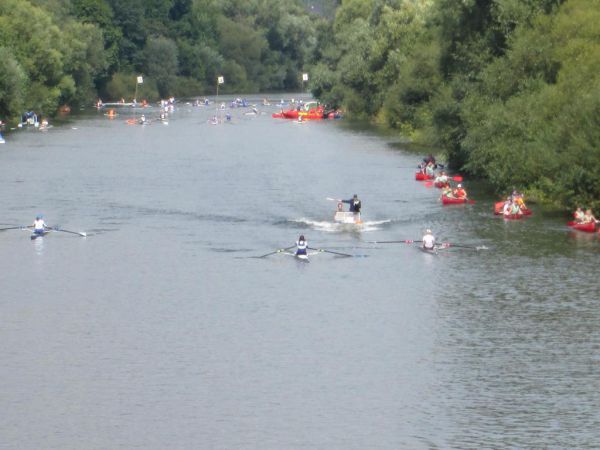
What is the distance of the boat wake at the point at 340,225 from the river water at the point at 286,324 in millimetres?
236

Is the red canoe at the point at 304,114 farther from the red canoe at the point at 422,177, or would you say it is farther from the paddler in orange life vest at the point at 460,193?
the paddler in orange life vest at the point at 460,193

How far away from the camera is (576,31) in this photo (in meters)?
72.2

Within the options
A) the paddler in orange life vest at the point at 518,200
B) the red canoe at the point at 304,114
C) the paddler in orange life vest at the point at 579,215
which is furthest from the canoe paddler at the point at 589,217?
the red canoe at the point at 304,114

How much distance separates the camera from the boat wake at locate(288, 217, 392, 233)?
2437 inches

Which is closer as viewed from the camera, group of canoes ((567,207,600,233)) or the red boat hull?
group of canoes ((567,207,600,233))

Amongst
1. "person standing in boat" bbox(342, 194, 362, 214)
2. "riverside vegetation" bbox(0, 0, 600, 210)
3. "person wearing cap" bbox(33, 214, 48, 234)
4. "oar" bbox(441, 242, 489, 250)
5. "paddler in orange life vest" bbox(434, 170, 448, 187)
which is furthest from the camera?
"paddler in orange life vest" bbox(434, 170, 448, 187)

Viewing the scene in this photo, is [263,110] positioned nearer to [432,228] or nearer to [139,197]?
[139,197]

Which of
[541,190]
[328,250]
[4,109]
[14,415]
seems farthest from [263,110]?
[14,415]

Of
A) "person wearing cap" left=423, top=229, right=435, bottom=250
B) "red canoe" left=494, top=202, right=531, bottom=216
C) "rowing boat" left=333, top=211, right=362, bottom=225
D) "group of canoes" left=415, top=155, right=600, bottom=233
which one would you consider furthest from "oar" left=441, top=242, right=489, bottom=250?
"red canoe" left=494, top=202, right=531, bottom=216

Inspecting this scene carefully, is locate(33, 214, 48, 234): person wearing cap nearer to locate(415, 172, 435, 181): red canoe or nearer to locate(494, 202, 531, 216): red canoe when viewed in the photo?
locate(494, 202, 531, 216): red canoe

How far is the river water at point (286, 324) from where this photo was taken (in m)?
35.1

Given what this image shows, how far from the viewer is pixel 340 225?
62625mm

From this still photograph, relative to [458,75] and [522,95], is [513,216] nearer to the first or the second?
[522,95]

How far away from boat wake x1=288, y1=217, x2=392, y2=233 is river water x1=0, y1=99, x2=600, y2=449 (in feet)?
0.77
